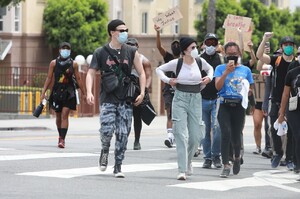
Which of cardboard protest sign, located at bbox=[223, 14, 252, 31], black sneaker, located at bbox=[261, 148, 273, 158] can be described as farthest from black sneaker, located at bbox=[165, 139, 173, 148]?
cardboard protest sign, located at bbox=[223, 14, 252, 31]

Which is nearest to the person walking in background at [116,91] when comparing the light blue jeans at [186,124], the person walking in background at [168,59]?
the light blue jeans at [186,124]

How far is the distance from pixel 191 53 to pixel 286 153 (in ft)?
8.82

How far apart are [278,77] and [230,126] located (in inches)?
76.3

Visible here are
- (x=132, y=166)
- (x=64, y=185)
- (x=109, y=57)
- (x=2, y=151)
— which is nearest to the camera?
(x=64, y=185)

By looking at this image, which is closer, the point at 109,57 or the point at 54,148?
the point at 109,57

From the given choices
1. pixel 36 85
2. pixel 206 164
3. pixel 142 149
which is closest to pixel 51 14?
pixel 36 85

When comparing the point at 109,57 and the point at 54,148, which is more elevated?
the point at 109,57

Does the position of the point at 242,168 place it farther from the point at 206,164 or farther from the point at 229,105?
the point at 229,105

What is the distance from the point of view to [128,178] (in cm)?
1430

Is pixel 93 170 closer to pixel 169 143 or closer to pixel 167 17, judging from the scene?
pixel 169 143

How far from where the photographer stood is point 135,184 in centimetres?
1366

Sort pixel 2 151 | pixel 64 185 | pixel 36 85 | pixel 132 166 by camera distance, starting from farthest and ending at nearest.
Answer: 1. pixel 36 85
2. pixel 2 151
3. pixel 132 166
4. pixel 64 185

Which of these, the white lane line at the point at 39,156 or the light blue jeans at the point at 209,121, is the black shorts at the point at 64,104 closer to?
the white lane line at the point at 39,156

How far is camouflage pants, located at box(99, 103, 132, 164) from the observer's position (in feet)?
46.7
